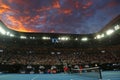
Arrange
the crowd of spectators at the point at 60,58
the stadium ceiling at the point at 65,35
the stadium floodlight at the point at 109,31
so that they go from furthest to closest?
the stadium floodlight at the point at 109,31 → the stadium ceiling at the point at 65,35 → the crowd of spectators at the point at 60,58

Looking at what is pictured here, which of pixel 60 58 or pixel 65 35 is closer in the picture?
pixel 60 58

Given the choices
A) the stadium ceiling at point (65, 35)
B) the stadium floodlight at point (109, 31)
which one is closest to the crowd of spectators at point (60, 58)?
the stadium floodlight at point (109, 31)

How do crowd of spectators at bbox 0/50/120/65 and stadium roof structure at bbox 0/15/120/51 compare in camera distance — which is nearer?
crowd of spectators at bbox 0/50/120/65

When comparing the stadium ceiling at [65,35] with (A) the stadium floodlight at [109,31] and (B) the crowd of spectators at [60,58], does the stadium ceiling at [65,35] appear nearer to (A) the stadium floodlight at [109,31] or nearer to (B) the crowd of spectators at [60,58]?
(A) the stadium floodlight at [109,31]

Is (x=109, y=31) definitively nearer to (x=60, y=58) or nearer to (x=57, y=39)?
(x=60, y=58)

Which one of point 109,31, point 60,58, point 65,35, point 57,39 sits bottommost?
point 60,58

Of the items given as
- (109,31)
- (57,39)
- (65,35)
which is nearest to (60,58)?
(57,39)

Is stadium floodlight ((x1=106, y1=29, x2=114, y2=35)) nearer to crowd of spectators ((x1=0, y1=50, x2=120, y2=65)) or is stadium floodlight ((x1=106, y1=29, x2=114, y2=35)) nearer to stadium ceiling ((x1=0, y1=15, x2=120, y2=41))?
stadium ceiling ((x1=0, y1=15, x2=120, y2=41))

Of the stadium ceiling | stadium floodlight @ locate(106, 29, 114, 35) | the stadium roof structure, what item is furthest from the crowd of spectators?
the stadium ceiling

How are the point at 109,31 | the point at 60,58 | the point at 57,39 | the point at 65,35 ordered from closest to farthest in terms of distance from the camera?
the point at 60,58
the point at 109,31
the point at 57,39
the point at 65,35

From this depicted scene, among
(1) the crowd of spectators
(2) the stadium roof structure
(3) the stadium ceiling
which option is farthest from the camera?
(2) the stadium roof structure

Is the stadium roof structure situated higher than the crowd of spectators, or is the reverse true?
the stadium roof structure

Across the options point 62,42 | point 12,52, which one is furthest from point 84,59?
point 12,52

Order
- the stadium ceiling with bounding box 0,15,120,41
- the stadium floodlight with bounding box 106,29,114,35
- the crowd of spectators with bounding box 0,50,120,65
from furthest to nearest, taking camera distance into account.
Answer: the stadium floodlight with bounding box 106,29,114,35
the stadium ceiling with bounding box 0,15,120,41
the crowd of spectators with bounding box 0,50,120,65
